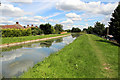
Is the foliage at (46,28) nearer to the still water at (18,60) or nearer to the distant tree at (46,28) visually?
the distant tree at (46,28)

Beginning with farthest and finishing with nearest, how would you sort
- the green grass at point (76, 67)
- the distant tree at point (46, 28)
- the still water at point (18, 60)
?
the distant tree at point (46, 28) < the still water at point (18, 60) < the green grass at point (76, 67)

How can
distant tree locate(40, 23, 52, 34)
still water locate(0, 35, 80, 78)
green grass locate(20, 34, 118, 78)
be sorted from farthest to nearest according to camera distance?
1. distant tree locate(40, 23, 52, 34)
2. still water locate(0, 35, 80, 78)
3. green grass locate(20, 34, 118, 78)

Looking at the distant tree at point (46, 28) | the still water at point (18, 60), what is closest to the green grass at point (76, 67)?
the still water at point (18, 60)

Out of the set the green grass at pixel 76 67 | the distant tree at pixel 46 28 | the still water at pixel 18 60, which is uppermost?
the distant tree at pixel 46 28

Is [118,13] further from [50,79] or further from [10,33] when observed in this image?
[10,33]

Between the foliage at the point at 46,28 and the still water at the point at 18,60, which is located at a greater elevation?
the foliage at the point at 46,28

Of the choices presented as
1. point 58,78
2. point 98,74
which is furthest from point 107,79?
point 58,78

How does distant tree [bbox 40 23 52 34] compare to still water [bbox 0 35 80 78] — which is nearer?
still water [bbox 0 35 80 78]

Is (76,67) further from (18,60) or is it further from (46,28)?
(46,28)

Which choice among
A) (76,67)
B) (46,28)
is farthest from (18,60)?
(46,28)

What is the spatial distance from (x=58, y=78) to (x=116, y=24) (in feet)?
73.3

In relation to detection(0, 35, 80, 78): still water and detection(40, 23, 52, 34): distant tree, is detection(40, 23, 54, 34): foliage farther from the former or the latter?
detection(0, 35, 80, 78): still water

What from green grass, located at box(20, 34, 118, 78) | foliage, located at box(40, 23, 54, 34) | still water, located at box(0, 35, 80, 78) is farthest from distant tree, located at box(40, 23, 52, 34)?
green grass, located at box(20, 34, 118, 78)

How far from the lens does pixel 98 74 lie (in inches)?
254
